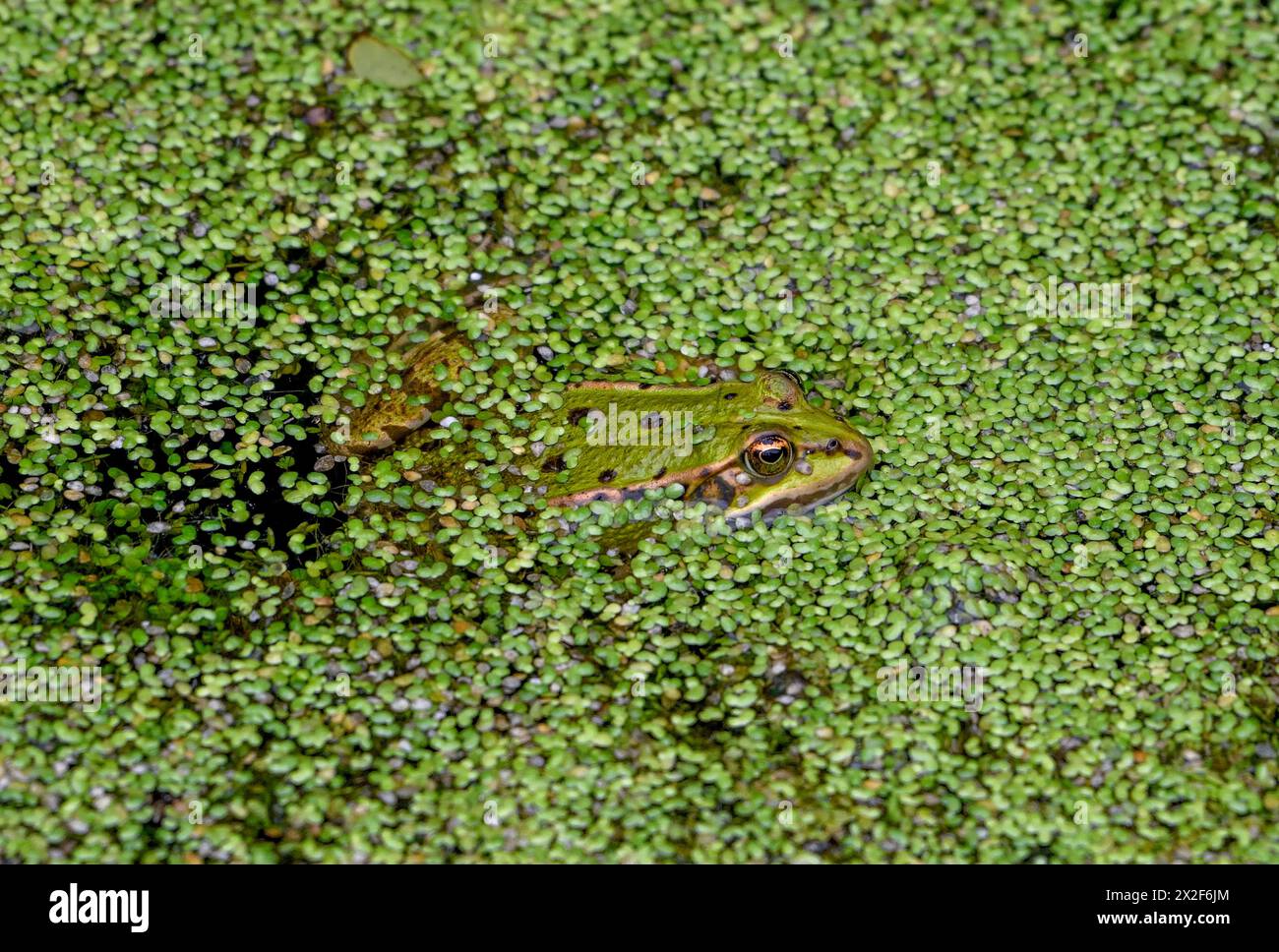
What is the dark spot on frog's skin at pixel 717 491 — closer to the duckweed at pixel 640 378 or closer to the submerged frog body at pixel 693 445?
the submerged frog body at pixel 693 445

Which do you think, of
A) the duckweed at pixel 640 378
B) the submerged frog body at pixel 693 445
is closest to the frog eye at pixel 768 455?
the submerged frog body at pixel 693 445

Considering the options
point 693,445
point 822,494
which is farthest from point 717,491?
point 822,494

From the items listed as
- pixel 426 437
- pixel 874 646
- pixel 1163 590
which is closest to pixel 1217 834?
pixel 1163 590

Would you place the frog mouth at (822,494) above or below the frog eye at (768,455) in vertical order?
below

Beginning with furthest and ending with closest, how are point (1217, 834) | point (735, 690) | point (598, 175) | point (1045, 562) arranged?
point (598, 175)
point (1045, 562)
point (735, 690)
point (1217, 834)

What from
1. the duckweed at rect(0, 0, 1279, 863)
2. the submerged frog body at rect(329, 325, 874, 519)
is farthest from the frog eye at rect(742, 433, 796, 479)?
the duckweed at rect(0, 0, 1279, 863)

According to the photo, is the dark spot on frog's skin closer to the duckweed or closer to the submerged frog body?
the submerged frog body

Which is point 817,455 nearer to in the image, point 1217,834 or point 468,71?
point 1217,834
